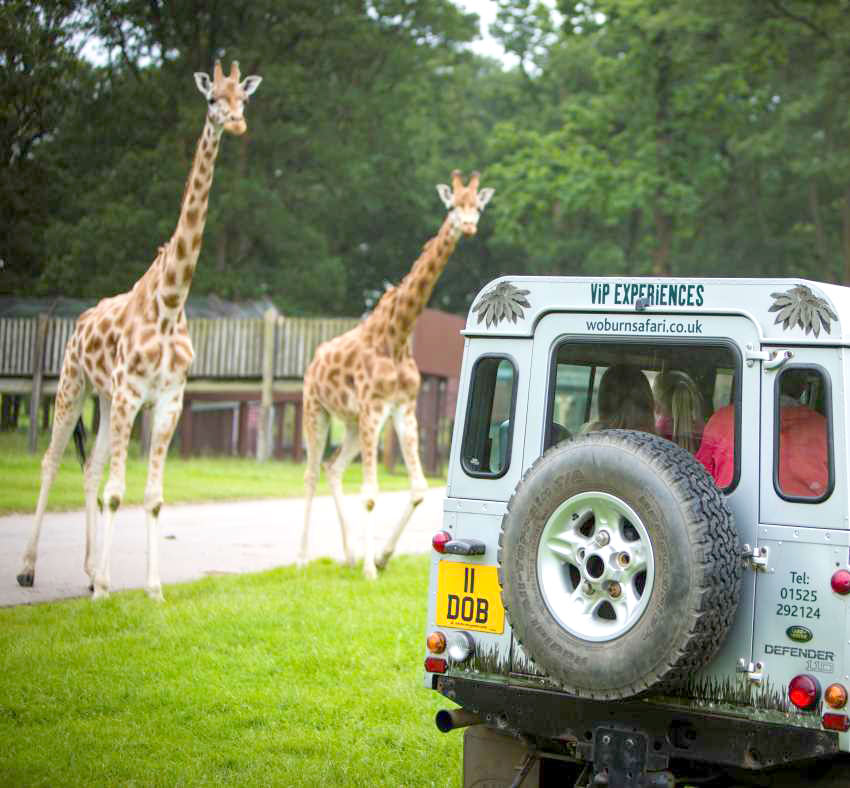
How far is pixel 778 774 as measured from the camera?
5.43 meters

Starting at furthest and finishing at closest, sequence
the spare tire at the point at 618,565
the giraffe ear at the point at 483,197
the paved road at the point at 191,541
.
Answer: the giraffe ear at the point at 483,197 → the paved road at the point at 191,541 → the spare tire at the point at 618,565

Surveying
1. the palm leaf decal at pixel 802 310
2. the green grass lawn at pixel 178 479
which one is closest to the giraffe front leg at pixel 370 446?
the green grass lawn at pixel 178 479

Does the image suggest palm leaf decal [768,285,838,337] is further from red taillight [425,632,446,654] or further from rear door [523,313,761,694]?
red taillight [425,632,446,654]

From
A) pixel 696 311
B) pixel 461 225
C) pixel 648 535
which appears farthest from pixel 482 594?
pixel 461 225

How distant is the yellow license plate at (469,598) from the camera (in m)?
5.84

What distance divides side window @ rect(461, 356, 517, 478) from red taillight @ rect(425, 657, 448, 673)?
86 centimetres

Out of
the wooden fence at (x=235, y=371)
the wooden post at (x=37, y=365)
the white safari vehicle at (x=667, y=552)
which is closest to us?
the white safari vehicle at (x=667, y=552)

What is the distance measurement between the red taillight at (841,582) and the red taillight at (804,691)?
36 cm

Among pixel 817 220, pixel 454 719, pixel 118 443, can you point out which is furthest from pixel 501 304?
pixel 817 220

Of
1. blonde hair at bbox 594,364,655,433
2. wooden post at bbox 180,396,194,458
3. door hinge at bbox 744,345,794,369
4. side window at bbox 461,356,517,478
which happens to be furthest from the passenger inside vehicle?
wooden post at bbox 180,396,194,458

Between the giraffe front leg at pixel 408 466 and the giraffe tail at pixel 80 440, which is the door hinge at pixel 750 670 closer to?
the giraffe front leg at pixel 408 466

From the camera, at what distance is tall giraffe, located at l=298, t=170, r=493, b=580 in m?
12.9

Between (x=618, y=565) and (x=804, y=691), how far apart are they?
0.87m

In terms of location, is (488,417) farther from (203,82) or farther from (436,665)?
(203,82)
